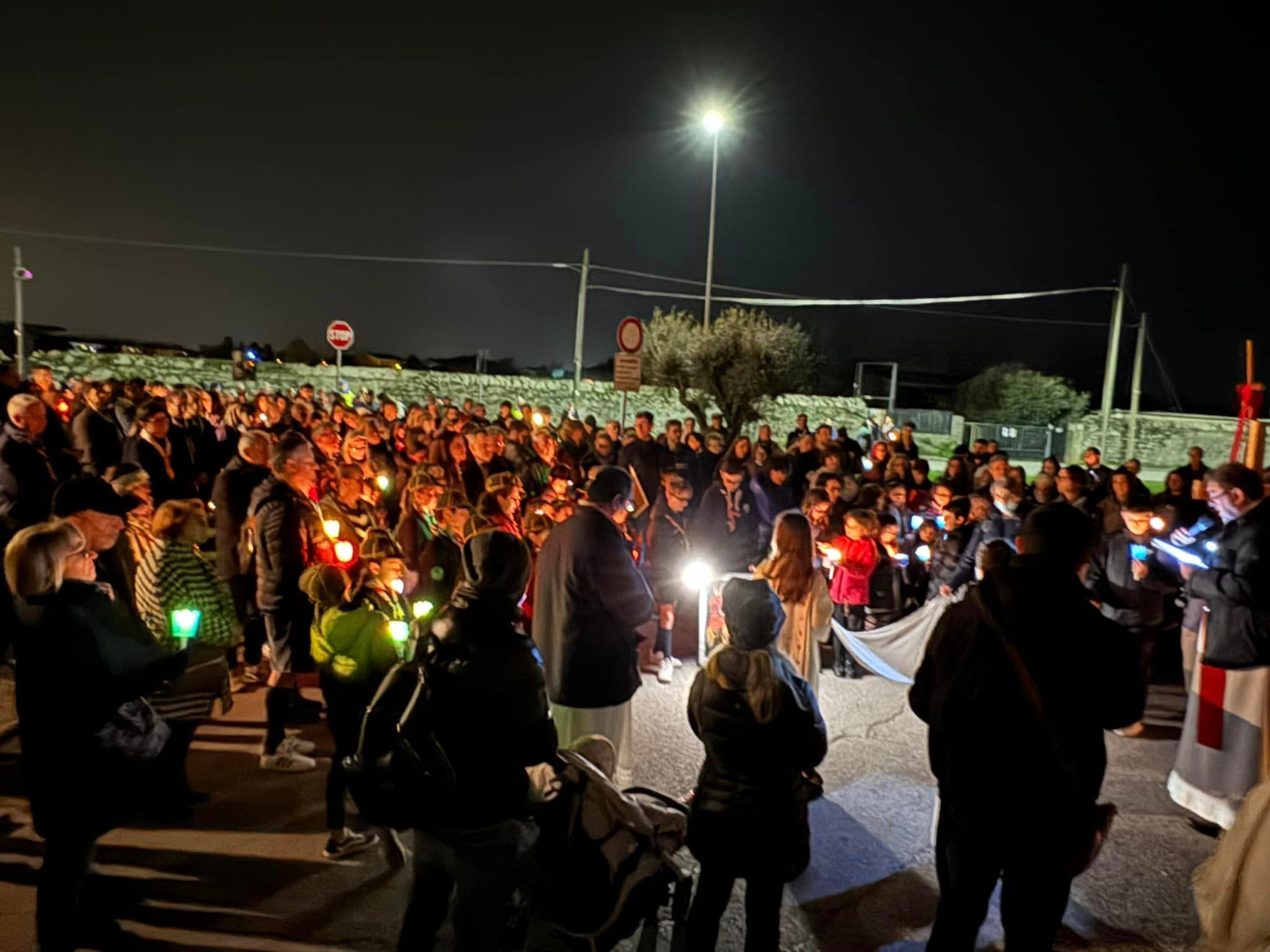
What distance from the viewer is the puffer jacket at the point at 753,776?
2816 mm

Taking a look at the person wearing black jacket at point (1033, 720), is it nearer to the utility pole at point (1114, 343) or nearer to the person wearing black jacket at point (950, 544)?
the person wearing black jacket at point (950, 544)

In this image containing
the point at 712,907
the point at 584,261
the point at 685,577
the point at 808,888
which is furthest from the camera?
the point at 584,261

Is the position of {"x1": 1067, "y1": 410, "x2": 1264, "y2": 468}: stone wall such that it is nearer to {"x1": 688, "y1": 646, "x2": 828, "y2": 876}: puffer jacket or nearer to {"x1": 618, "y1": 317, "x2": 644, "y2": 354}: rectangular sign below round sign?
{"x1": 618, "y1": 317, "x2": 644, "y2": 354}: rectangular sign below round sign

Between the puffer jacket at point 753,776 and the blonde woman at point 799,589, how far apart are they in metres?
1.81

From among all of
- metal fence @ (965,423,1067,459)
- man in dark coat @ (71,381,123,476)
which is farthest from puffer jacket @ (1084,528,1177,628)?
metal fence @ (965,423,1067,459)

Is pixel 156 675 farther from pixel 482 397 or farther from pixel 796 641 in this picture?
pixel 482 397

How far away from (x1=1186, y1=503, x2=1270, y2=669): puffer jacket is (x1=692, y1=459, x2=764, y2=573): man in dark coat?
457 cm

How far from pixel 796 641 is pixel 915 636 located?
5.79ft

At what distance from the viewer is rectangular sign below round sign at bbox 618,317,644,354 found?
35.9ft

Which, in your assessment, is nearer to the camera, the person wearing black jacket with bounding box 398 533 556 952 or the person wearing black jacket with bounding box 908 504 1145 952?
the person wearing black jacket with bounding box 398 533 556 952

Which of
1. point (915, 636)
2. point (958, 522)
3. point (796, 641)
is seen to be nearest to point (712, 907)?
point (796, 641)

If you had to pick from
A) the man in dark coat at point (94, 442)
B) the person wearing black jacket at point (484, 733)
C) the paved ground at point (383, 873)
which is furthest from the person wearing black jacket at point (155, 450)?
the person wearing black jacket at point (484, 733)

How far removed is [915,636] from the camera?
245 inches

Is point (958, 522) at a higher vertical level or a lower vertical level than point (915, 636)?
higher
